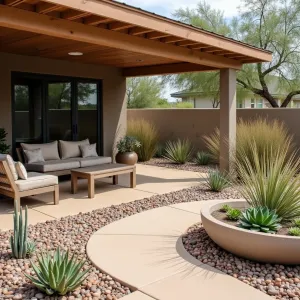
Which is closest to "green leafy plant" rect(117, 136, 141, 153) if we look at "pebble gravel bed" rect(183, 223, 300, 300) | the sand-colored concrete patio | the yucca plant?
the sand-colored concrete patio

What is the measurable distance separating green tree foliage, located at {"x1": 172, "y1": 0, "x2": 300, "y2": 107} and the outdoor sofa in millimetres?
9457

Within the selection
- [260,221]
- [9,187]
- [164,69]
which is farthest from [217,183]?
[164,69]

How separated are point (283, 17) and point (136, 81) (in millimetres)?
10089

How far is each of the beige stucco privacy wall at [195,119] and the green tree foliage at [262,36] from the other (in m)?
3.76

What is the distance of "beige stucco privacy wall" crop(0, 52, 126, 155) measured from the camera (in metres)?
8.38

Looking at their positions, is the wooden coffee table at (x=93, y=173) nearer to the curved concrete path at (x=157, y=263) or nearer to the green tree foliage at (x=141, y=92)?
the curved concrete path at (x=157, y=263)

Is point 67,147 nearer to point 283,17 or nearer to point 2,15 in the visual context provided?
point 2,15

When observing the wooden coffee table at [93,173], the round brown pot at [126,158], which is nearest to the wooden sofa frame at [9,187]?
the wooden coffee table at [93,173]

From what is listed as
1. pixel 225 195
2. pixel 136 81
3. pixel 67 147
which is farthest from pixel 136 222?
pixel 136 81

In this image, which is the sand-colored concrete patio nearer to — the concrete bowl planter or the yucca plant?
the yucca plant

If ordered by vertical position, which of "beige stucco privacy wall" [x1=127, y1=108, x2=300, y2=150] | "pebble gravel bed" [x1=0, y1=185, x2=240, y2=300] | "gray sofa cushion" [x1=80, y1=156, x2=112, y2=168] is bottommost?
"pebble gravel bed" [x1=0, y1=185, x2=240, y2=300]

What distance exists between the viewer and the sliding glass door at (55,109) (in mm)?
8797

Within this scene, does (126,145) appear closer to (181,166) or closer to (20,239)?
(181,166)

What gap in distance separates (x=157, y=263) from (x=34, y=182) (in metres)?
3.05
